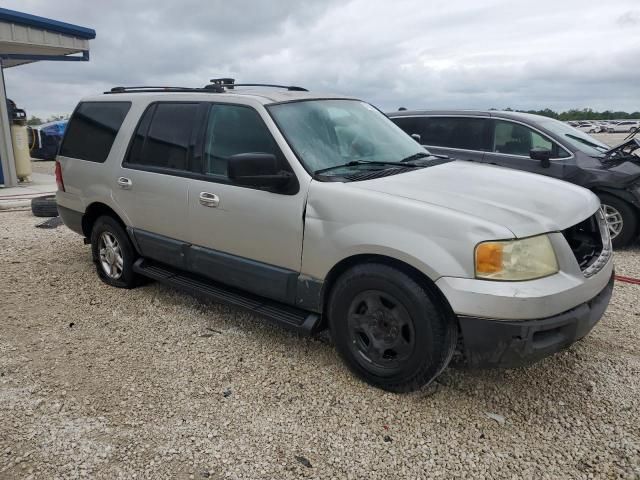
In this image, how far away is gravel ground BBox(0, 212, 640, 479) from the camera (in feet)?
8.07

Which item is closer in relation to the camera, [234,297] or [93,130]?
[234,297]

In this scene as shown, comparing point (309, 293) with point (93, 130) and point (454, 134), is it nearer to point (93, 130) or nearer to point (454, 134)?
point (93, 130)

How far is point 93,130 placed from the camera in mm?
4816

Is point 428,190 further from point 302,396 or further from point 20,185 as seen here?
point 20,185

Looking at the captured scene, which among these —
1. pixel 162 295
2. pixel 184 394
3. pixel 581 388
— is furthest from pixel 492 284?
pixel 162 295

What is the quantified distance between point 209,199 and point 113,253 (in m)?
1.77

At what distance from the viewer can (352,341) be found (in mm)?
Answer: 3088

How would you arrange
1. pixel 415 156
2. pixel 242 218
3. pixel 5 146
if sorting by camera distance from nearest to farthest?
pixel 242 218 < pixel 415 156 < pixel 5 146

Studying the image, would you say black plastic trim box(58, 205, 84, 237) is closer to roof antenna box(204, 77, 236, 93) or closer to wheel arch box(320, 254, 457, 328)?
roof antenna box(204, 77, 236, 93)

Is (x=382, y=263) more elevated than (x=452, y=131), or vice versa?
(x=452, y=131)

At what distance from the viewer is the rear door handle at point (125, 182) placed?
436cm

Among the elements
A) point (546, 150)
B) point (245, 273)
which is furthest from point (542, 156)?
point (245, 273)

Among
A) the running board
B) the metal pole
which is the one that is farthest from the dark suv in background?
the metal pole

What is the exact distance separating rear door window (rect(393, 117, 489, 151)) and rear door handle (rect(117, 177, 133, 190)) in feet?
14.2
